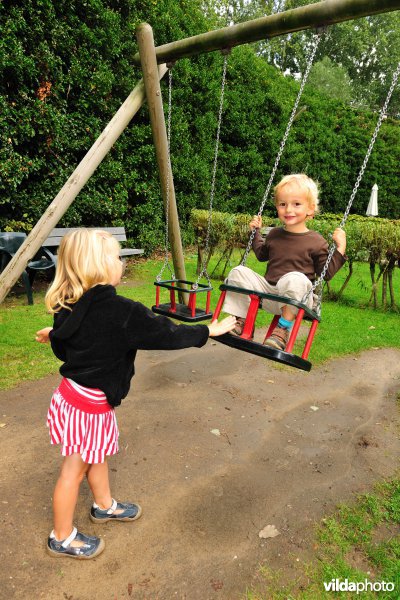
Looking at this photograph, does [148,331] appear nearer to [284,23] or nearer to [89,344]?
[89,344]

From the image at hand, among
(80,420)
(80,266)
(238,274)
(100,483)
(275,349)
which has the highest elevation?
(80,266)

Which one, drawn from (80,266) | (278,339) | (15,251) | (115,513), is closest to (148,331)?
(80,266)

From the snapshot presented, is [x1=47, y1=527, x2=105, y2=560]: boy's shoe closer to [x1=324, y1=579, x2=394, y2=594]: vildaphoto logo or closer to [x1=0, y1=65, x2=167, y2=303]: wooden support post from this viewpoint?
[x1=324, y1=579, x2=394, y2=594]: vildaphoto logo

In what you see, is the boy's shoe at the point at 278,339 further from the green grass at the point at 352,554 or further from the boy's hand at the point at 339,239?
the green grass at the point at 352,554

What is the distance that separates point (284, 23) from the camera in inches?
127

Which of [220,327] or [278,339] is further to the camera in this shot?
[278,339]

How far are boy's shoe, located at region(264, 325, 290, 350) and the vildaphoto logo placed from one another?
1239 mm

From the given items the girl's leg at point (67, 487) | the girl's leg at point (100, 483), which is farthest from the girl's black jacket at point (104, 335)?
the girl's leg at point (100, 483)

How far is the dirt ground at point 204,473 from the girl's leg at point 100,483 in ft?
0.43

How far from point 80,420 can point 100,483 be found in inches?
19.1

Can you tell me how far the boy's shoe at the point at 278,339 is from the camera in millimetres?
2777

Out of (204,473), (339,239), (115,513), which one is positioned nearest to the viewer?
(115,513)

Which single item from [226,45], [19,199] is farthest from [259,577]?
[19,199]

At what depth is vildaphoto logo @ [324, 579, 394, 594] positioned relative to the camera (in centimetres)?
196
